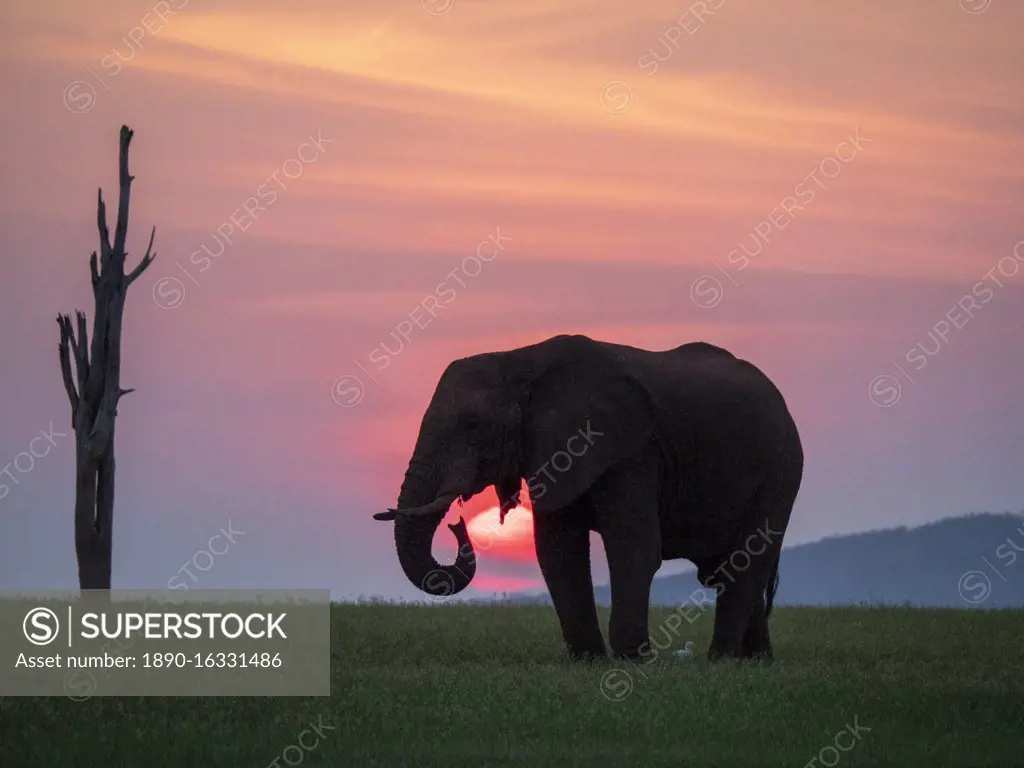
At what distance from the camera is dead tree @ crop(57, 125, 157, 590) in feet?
98.5

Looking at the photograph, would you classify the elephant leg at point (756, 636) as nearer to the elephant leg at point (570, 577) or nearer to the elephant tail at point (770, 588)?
the elephant tail at point (770, 588)

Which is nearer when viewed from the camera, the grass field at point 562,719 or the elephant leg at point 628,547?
the grass field at point 562,719

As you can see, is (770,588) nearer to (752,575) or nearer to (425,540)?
(752,575)

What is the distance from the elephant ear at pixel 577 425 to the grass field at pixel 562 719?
8.18 feet

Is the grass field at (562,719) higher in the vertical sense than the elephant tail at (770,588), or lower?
lower

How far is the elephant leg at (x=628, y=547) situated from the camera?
23438mm

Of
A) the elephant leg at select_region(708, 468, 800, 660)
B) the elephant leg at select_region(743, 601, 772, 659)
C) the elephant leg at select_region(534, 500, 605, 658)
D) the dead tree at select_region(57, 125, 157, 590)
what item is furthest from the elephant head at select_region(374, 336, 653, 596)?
the dead tree at select_region(57, 125, 157, 590)

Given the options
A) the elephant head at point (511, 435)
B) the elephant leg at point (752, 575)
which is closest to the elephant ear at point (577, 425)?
the elephant head at point (511, 435)

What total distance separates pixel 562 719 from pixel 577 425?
19.8 feet

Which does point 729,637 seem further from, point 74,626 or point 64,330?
point 64,330

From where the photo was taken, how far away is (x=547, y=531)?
24.3m

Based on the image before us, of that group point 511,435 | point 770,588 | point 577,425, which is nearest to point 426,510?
point 511,435

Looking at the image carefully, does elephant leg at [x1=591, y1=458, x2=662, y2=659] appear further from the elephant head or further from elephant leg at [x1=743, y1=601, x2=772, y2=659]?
elephant leg at [x1=743, y1=601, x2=772, y2=659]

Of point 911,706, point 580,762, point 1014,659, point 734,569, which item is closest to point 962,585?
point 1014,659
